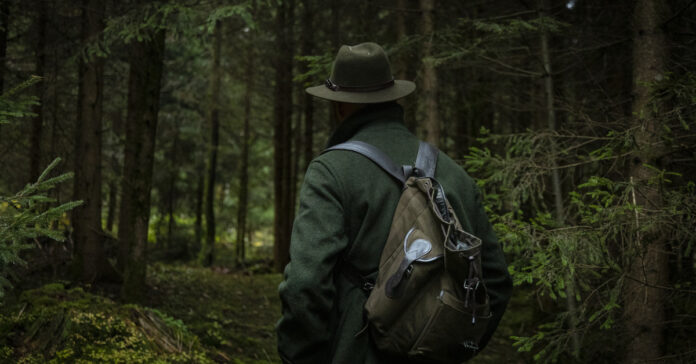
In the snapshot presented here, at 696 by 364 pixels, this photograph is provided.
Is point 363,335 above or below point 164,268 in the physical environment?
above

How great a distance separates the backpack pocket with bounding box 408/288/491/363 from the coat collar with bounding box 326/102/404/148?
3.14 feet

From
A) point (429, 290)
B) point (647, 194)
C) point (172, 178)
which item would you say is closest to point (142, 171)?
point (647, 194)

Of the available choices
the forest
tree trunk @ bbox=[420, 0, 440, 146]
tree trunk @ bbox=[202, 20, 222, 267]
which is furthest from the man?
tree trunk @ bbox=[202, 20, 222, 267]

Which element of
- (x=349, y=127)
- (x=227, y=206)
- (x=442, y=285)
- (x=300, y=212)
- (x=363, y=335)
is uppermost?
(x=349, y=127)

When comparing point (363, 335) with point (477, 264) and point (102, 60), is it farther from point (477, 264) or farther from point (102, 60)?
point (102, 60)

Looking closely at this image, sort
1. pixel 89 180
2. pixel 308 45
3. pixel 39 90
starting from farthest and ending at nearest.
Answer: pixel 308 45 → pixel 89 180 → pixel 39 90

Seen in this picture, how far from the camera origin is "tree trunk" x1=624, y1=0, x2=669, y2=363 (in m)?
4.69

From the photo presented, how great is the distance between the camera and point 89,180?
30.1ft

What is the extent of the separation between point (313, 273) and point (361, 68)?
106 cm

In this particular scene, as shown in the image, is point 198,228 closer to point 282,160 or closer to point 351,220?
point 282,160

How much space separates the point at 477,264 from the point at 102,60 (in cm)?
919

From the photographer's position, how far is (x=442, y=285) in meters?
2.17

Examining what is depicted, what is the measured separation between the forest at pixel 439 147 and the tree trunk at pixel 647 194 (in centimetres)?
2

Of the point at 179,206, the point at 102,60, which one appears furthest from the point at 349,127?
the point at 179,206
